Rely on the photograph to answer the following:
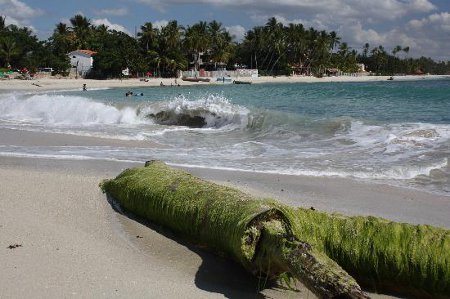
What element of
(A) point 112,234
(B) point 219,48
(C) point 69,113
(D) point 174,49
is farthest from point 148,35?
(A) point 112,234

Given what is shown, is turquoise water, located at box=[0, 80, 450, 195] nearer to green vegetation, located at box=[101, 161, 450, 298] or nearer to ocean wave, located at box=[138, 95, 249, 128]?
ocean wave, located at box=[138, 95, 249, 128]

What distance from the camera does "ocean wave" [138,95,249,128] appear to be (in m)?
22.6

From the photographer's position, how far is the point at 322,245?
184 inches

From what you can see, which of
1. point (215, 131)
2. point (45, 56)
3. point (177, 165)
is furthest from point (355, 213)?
point (45, 56)

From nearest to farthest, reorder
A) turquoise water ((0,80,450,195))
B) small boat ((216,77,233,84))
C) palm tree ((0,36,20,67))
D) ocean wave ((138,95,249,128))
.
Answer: turquoise water ((0,80,450,195))
ocean wave ((138,95,249,128))
palm tree ((0,36,20,67))
small boat ((216,77,233,84))

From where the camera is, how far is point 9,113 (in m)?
27.6

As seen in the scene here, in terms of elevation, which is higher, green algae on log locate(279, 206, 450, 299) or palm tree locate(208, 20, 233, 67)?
palm tree locate(208, 20, 233, 67)

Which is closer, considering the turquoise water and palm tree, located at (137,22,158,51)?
the turquoise water

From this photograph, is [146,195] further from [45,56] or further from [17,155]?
[45,56]

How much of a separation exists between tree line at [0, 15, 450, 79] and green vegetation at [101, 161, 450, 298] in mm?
84508

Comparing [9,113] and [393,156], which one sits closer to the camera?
[393,156]

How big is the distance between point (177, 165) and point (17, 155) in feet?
12.9

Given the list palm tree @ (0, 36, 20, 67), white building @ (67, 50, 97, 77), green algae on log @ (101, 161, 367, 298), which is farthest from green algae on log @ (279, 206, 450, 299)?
white building @ (67, 50, 97, 77)

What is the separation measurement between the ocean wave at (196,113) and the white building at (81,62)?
2595 inches
